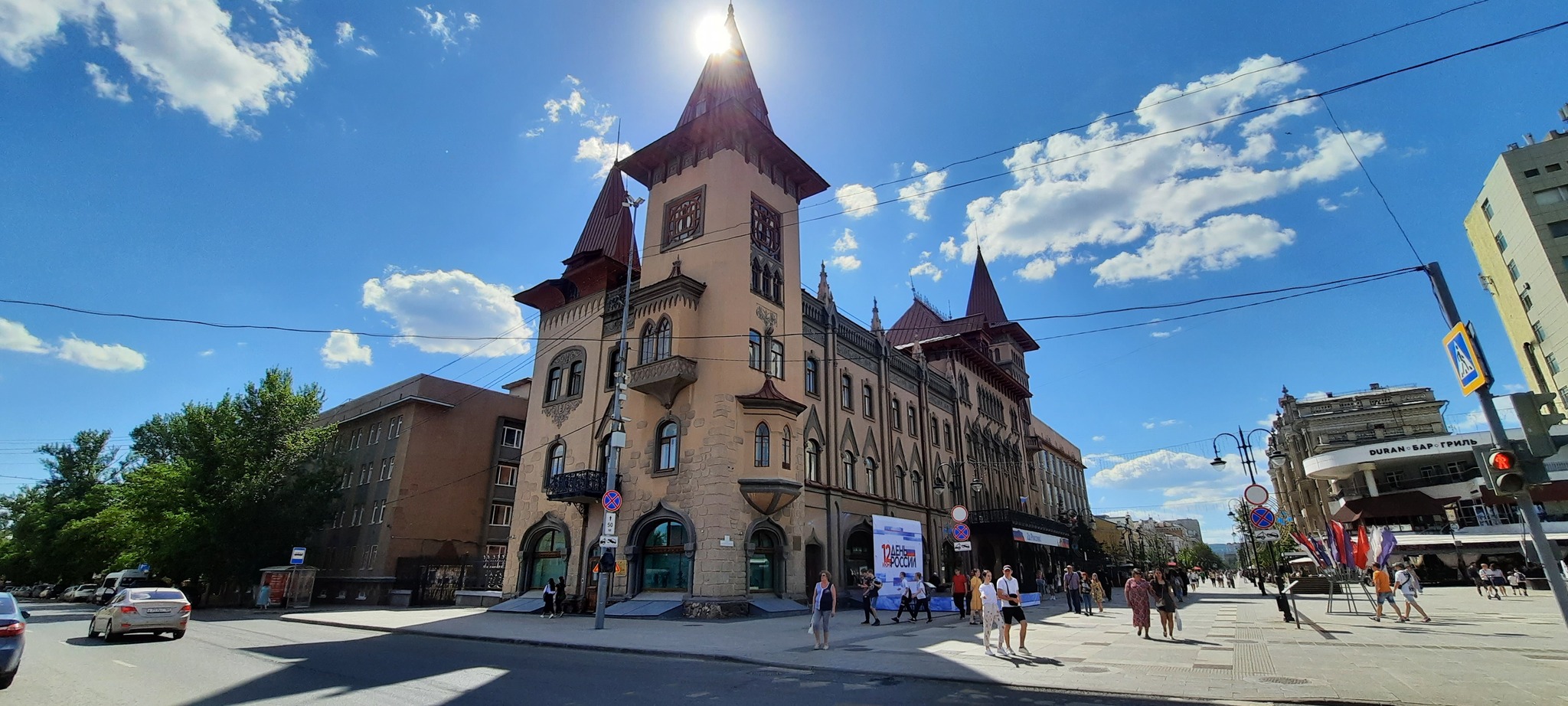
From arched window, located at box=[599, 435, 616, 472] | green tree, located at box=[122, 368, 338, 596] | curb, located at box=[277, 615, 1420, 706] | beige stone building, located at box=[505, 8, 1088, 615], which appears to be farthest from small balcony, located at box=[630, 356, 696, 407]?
green tree, located at box=[122, 368, 338, 596]

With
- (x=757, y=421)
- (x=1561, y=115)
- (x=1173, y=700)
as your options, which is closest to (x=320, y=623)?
(x=757, y=421)

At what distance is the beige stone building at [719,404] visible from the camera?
992 inches

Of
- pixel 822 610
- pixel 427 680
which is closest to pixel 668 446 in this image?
pixel 822 610

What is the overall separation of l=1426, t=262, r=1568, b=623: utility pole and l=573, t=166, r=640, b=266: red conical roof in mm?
27633

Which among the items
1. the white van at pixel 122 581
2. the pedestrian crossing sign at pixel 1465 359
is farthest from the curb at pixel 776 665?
the white van at pixel 122 581

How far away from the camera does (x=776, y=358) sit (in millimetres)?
28078

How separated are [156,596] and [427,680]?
12.0 m

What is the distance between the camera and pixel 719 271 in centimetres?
2758

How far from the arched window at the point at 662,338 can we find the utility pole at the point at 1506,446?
72.8ft

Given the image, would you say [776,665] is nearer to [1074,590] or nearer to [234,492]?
[1074,590]

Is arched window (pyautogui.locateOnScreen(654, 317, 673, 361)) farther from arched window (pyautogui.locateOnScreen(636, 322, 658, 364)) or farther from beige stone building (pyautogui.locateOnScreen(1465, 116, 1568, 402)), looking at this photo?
beige stone building (pyautogui.locateOnScreen(1465, 116, 1568, 402))

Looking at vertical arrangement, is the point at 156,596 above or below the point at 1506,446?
below

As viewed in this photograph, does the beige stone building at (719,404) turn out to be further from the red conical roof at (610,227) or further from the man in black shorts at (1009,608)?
the man in black shorts at (1009,608)

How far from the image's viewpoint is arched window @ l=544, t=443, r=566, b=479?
30.0 m
